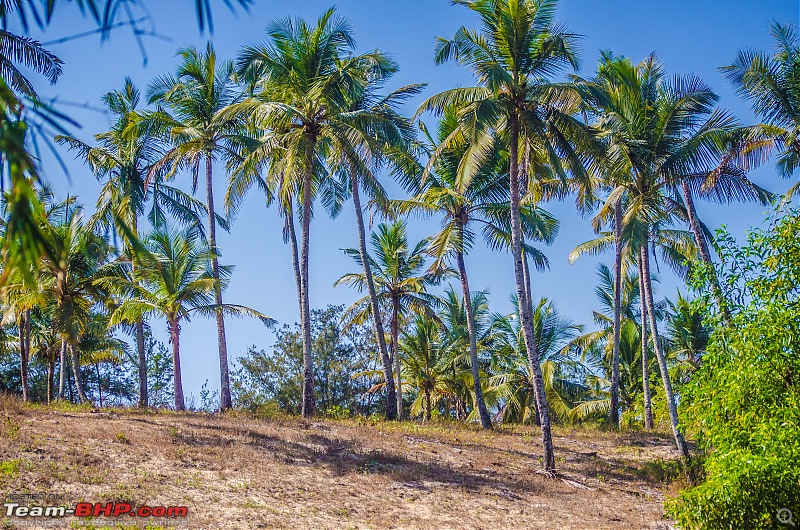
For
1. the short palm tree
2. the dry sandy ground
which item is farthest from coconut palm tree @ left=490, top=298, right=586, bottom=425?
the dry sandy ground

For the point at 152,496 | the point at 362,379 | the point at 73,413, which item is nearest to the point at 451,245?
the point at 73,413

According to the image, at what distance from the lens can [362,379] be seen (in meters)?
36.1

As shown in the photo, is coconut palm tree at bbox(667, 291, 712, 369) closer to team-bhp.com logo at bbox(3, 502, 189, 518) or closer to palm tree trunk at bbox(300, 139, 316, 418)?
palm tree trunk at bbox(300, 139, 316, 418)

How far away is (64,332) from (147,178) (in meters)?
5.68

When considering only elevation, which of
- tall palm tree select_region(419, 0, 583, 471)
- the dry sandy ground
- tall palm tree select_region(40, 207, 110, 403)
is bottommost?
the dry sandy ground

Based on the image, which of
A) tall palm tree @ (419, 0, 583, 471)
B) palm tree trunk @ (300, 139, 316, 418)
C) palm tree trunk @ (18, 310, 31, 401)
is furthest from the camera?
palm tree trunk @ (18, 310, 31, 401)

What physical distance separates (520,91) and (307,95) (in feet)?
20.2

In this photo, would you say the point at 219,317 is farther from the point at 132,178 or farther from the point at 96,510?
the point at 96,510

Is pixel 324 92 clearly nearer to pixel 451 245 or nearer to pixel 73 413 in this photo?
pixel 451 245

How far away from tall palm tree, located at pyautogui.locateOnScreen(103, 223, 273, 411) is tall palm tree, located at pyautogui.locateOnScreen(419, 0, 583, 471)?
29.4 ft

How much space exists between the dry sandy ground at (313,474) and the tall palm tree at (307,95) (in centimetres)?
467

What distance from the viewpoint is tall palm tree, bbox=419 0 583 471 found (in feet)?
53.2

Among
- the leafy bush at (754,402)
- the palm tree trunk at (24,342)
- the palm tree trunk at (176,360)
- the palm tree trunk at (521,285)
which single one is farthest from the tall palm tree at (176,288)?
the leafy bush at (754,402)

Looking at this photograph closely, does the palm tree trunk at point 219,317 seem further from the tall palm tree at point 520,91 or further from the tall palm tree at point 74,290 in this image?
the tall palm tree at point 520,91
